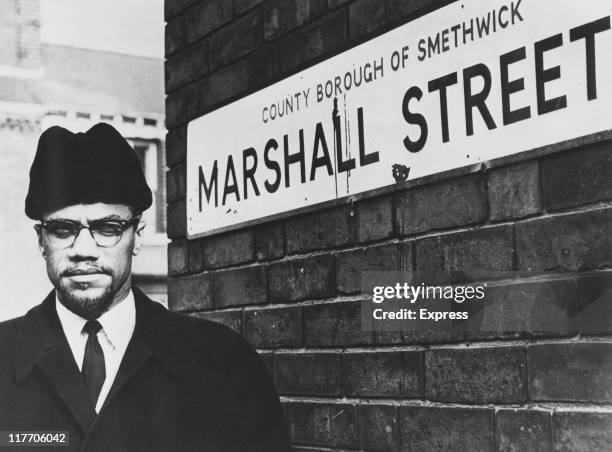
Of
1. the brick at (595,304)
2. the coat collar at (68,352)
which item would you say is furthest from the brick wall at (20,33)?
the brick at (595,304)

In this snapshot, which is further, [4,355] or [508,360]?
[4,355]

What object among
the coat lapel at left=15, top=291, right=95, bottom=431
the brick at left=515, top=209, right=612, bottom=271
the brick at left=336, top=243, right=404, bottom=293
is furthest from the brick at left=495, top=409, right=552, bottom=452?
the coat lapel at left=15, top=291, right=95, bottom=431

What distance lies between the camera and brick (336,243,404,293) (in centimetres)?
171

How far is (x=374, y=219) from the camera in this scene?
1762 mm

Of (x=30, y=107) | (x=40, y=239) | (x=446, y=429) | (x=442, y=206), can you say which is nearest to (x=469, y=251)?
(x=442, y=206)

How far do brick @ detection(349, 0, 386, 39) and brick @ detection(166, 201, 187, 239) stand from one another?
72cm

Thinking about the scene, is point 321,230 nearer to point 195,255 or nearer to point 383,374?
point 383,374

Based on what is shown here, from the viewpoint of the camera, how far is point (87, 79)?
75.9 inches

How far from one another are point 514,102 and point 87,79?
0.96m

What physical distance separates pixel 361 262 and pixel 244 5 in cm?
78

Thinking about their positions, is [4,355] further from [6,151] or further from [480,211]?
[480,211]

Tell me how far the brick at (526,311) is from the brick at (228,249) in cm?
72

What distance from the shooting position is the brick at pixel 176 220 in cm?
230

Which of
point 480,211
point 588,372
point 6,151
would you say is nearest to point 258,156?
point 6,151
